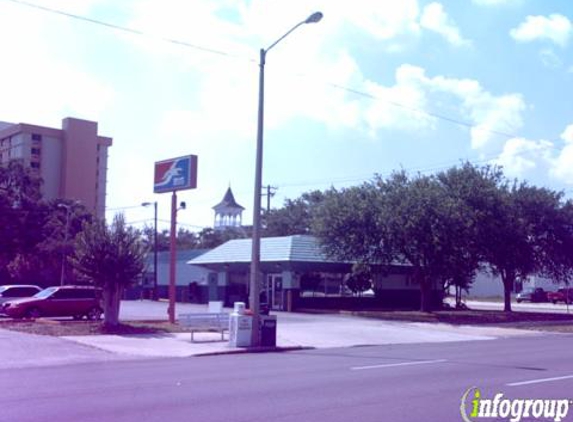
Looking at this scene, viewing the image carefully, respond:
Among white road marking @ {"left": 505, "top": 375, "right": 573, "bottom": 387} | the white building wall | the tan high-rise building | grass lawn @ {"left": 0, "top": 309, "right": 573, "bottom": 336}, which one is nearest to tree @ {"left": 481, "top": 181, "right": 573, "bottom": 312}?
grass lawn @ {"left": 0, "top": 309, "right": 573, "bottom": 336}

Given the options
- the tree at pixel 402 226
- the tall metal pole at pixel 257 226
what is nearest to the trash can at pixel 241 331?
the tall metal pole at pixel 257 226

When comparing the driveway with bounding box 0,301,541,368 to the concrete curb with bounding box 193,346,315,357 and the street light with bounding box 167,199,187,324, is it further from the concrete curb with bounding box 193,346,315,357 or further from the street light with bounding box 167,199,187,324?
the street light with bounding box 167,199,187,324

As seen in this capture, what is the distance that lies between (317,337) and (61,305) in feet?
42.0

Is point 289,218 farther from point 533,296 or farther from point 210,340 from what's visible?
point 210,340

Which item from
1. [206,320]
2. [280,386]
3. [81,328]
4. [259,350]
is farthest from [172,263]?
[280,386]

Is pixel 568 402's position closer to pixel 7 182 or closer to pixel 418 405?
pixel 418 405

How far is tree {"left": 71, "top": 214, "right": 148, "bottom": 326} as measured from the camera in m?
28.2

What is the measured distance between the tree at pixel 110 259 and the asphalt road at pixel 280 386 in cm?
867

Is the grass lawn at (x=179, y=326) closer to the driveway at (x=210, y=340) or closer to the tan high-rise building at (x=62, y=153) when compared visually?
the driveway at (x=210, y=340)

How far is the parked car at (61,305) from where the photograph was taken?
33.4 meters

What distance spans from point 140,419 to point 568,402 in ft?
21.8

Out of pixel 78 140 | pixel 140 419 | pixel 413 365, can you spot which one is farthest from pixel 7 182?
pixel 140 419

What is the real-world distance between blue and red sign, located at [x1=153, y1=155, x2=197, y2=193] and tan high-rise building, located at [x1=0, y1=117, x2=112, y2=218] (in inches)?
2937

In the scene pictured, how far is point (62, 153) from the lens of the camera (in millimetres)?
108125
